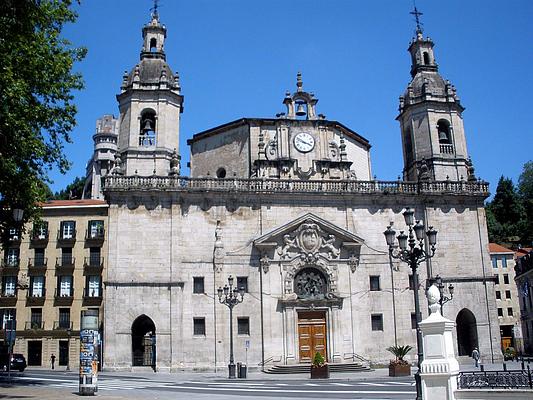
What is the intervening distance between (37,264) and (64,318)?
524cm

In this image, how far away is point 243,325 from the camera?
3588cm

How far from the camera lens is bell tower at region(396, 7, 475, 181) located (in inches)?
1639

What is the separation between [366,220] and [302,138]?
23.8 ft

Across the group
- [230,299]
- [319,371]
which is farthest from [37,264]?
[319,371]

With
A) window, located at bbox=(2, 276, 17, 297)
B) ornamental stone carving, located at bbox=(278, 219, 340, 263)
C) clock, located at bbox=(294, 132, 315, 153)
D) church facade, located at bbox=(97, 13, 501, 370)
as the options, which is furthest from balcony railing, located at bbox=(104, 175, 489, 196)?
window, located at bbox=(2, 276, 17, 297)

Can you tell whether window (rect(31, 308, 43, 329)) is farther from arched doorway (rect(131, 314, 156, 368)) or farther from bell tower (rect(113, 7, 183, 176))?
bell tower (rect(113, 7, 183, 176))

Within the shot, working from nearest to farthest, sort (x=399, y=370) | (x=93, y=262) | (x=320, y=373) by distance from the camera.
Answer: (x=320, y=373)
(x=399, y=370)
(x=93, y=262)

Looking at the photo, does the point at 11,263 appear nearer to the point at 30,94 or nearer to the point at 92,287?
the point at 92,287

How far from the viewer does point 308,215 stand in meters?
37.6

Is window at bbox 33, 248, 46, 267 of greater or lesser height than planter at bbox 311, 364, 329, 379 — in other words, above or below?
above

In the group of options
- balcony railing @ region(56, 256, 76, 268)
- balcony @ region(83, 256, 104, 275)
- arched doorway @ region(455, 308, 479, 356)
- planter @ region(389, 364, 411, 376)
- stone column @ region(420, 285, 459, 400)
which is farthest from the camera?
balcony @ region(83, 256, 104, 275)

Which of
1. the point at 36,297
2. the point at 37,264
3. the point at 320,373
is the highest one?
the point at 37,264

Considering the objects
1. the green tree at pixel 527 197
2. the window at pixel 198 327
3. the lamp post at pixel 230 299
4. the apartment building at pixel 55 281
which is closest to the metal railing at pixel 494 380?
the lamp post at pixel 230 299

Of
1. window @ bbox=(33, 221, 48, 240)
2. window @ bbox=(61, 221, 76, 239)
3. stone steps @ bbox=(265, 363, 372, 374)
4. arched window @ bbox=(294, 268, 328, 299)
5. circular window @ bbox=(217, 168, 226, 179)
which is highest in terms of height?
circular window @ bbox=(217, 168, 226, 179)
